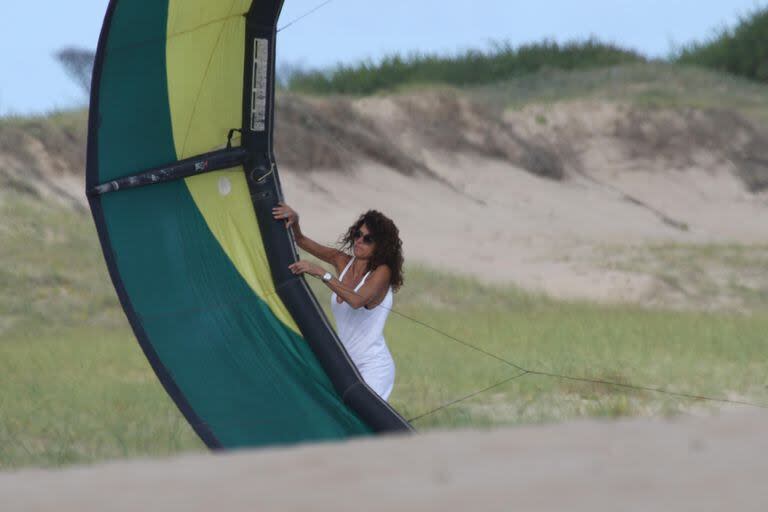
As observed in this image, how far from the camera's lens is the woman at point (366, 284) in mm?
7098

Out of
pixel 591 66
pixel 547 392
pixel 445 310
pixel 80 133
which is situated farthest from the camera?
pixel 591 66

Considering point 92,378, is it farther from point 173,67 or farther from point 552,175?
point 552,175

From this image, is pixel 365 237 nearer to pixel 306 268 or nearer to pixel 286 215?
pixel 306 268

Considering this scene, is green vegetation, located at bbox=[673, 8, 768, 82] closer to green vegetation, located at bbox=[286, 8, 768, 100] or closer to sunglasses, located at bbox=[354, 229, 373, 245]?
green vegetation, located at bbox=[286, 8, 768, 100]

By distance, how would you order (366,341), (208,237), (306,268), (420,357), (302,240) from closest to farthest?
(306,268), (366,341), (208,237), (302,240), (420,357)

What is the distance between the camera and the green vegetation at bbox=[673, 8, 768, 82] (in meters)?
46.8

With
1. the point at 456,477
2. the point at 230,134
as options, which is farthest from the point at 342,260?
the point at 456,477

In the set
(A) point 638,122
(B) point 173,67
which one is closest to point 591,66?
(A) point 638,122

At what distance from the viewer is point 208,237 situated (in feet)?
24.6

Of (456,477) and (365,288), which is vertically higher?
(365,288)

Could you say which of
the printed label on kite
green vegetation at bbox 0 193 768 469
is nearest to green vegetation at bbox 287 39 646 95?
green vegetation at bbox 0 193 768 469

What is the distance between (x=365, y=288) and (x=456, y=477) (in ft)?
7.85

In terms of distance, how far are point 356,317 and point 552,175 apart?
2757 centimetres

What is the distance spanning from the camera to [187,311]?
745cm
